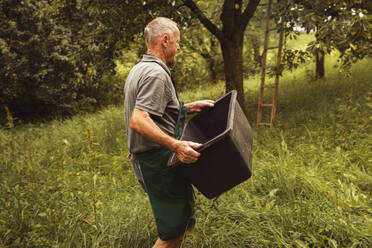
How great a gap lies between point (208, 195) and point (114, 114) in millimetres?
6673

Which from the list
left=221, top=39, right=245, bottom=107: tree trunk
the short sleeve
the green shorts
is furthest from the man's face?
left=221, top=39, right=245, bottom=107: tree trunk

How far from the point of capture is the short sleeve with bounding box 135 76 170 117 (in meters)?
1.73

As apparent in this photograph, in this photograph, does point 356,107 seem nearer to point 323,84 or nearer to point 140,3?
point 323,84

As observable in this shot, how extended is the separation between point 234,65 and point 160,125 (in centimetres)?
461

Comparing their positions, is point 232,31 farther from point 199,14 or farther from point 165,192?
point 165,192

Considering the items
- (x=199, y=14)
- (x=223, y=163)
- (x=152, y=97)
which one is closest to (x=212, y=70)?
(x=199, y=14)

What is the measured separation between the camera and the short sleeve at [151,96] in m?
1.73

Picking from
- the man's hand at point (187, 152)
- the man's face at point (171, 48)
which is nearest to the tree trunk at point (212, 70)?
the man's face at point (171, 48)

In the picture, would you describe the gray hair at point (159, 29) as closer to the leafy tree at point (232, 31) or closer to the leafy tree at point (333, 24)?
the leafy tree at point (333, 24)

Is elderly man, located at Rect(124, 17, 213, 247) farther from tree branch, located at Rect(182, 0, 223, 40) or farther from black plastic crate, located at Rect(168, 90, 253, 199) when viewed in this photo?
tree branch, located at Rect(182, 0, 223, 40)

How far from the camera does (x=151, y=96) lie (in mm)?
1738

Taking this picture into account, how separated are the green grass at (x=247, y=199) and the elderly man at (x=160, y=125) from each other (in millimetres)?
199

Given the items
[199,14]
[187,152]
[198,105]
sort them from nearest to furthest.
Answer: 1. [187,152]
2. [198,105]
3. [199,14]

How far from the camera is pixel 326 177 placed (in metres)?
3.24
